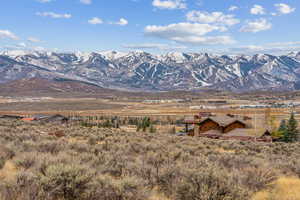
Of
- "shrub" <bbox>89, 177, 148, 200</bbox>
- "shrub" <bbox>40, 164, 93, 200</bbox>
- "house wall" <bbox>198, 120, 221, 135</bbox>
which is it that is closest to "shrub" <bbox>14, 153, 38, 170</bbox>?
"shrub" <bbox>40, 164, 93, 200</bbox>

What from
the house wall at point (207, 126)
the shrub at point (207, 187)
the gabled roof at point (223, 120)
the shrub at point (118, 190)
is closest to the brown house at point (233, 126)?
the gabled roof at point (223, 120)

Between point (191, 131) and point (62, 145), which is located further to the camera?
point (191, 131)

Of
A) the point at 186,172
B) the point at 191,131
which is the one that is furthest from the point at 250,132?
the point at 186,172

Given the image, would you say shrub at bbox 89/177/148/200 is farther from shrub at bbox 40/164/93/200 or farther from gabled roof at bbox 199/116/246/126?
gabled roof at bbox 199/116/246/126

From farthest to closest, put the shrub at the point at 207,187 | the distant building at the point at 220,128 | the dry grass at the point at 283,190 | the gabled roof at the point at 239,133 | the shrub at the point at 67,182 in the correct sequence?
1. the distant building at the point at 220,128
2. the gabled roof at the point at 239,133
3. the dry grass at the point at 283,190
4. the shrub at the point at 67,182
5. the shrub at the point at 207,187

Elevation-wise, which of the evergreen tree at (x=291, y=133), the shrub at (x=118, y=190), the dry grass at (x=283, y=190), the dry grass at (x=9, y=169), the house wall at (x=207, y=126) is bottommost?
the evergreen tree at (x=291, y=133)

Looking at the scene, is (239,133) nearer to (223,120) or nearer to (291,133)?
(223,120)

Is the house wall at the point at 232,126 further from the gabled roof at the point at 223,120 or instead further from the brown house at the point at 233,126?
the gabled roof at the point at 223,120

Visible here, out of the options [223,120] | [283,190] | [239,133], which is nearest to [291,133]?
[223,120]

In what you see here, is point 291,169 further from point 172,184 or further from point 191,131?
point 191,131

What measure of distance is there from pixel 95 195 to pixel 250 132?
112 ft

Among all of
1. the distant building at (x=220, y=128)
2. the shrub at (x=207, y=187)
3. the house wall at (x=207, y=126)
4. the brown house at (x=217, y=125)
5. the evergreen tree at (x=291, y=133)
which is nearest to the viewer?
the shrub at (x=207, y=187)

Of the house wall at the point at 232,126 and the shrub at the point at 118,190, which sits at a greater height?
the shrub at the point at 118,190

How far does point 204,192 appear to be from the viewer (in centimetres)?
720
